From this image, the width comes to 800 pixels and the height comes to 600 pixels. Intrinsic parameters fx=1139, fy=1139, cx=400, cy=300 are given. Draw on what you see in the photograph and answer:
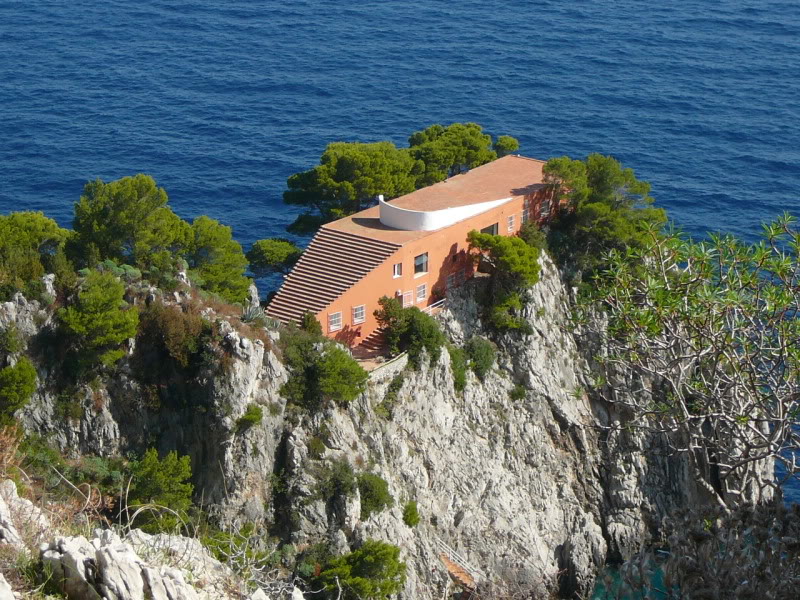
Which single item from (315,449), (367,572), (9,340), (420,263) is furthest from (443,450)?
(9,340)

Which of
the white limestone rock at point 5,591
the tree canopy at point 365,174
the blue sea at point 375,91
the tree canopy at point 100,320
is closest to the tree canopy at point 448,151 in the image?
the tree canopy at point 365,174

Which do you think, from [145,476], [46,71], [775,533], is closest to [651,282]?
[775,533]

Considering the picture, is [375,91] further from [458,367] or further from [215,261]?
[458,367]

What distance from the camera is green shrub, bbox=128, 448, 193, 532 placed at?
56312mm

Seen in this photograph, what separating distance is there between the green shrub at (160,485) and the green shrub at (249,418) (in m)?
A: 3.20

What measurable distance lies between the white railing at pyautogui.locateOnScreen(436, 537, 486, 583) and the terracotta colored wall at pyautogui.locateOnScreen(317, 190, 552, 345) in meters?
13.0

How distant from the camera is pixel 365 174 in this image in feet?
251

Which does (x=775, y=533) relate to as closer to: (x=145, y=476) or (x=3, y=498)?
(x=3, y=498)

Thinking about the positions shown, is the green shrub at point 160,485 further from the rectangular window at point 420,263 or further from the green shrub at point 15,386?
Answer: the rectangular window at point 420,263

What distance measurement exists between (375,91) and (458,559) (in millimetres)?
78276

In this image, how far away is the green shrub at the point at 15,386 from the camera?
57.0m

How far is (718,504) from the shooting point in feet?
125

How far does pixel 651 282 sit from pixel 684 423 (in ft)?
26.0

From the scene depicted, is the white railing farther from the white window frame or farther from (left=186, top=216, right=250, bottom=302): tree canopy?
the white window frame
